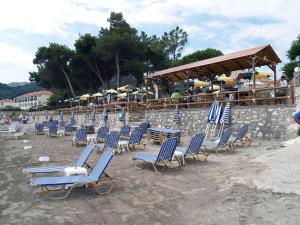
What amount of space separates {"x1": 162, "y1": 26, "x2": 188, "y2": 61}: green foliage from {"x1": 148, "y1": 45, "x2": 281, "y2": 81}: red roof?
91.7 ft

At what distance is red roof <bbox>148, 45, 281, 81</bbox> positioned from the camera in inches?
539

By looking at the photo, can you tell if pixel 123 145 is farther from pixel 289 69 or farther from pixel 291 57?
pixel 291 57

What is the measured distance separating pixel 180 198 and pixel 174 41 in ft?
145

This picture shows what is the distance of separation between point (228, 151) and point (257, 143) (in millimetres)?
1796

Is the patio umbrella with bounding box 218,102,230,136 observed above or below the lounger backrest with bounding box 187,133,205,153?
above

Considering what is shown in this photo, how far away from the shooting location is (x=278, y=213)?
4133 mm

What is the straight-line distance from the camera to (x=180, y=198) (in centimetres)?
516

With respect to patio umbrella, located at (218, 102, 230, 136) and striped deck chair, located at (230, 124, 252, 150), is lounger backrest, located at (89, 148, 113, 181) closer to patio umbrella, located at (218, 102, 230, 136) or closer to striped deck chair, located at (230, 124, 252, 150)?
striped deck chair, located at (230, 124, 252, 150)

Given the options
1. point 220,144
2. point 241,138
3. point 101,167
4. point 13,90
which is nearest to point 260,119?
point 241,138

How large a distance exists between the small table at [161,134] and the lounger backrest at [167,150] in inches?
179

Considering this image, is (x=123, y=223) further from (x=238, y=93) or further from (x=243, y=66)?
(x=243, y=66)

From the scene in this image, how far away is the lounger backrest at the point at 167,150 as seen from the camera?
7125mm

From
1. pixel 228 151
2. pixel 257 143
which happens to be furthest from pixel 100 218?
pixel 257 143

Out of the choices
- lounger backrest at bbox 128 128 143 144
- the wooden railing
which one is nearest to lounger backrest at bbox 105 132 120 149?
lounger backrest at bbox 128 128 143 144
